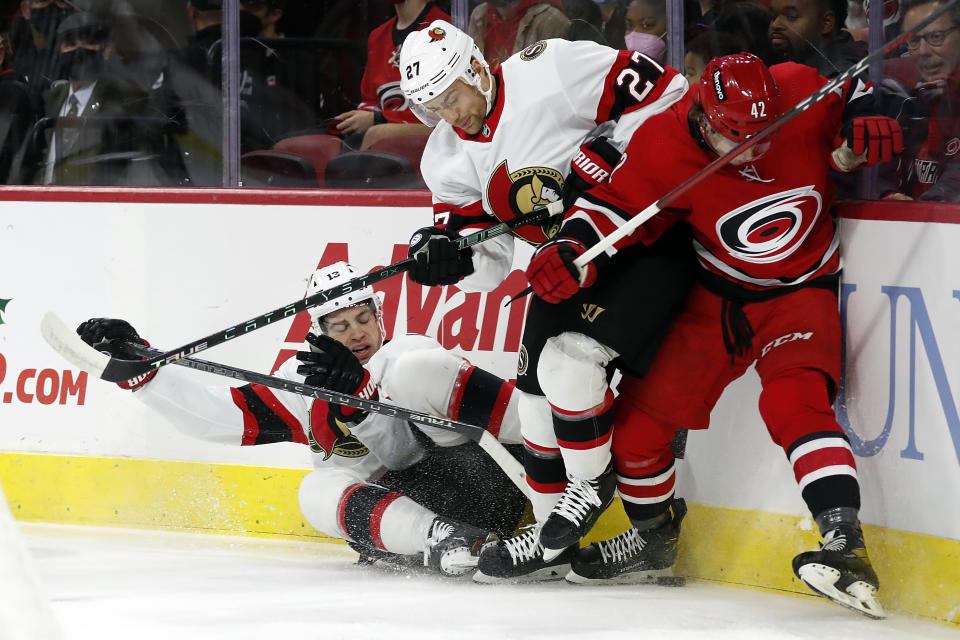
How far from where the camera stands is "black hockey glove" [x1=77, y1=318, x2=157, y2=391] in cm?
289

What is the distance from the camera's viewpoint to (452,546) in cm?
266

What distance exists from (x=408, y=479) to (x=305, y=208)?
78 cm

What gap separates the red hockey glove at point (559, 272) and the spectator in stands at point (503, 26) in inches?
36.1

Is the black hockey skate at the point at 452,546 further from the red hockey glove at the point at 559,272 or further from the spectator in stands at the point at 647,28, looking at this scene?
the spectator in stands at the point at 647,28

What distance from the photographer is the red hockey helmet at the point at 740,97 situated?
214 centimetres

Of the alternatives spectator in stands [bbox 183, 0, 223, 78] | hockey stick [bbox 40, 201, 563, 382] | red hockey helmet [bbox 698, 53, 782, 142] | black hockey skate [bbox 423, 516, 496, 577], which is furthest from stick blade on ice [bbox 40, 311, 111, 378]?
red hockey helmet [bbox 698, 53, 782, 142]

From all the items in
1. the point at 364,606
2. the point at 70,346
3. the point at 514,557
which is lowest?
the point at 364,606

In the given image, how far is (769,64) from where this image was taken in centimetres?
263

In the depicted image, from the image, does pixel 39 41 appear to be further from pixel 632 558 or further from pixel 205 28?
pixel 632 558

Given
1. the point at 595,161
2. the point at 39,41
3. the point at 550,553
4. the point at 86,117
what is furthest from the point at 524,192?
the point at 39,41

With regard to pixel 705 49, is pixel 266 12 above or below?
above

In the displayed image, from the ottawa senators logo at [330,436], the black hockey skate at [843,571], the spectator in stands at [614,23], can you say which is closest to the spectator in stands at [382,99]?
the spectator in stands at [614,23]

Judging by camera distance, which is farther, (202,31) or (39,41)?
(39,41)

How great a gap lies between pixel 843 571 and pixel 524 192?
104 cm
